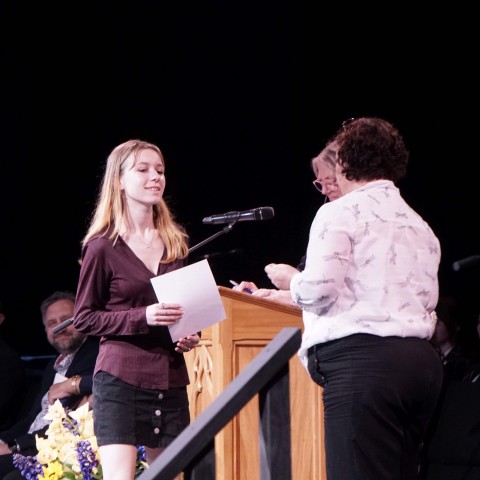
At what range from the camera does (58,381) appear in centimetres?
470

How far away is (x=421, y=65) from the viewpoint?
508 centimetres

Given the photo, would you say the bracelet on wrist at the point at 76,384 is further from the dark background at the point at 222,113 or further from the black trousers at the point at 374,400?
the black trousers at the point at 374,400

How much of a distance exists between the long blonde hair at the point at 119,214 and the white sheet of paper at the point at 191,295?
190 millimetres

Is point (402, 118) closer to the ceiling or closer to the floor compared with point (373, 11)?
closer to the floor

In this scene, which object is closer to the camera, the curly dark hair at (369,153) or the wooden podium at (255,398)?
the curly dark hair at (369,153)

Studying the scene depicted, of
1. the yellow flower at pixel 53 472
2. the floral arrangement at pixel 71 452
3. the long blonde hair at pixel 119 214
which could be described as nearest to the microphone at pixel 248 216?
the long blonde hair at pixel 119 214

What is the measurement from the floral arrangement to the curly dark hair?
4.64 ft

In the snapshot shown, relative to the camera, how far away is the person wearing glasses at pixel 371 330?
2.14 metres

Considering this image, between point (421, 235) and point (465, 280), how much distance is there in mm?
3061

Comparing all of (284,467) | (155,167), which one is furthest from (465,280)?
(284,467)

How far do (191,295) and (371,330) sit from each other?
2.09ft

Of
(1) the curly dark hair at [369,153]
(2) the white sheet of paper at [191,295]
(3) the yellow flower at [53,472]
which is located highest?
(1) the curly dark hair at [369,153]

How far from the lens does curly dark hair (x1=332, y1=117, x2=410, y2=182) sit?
7.83 ft

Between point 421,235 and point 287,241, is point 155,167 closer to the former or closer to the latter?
point 421,235
